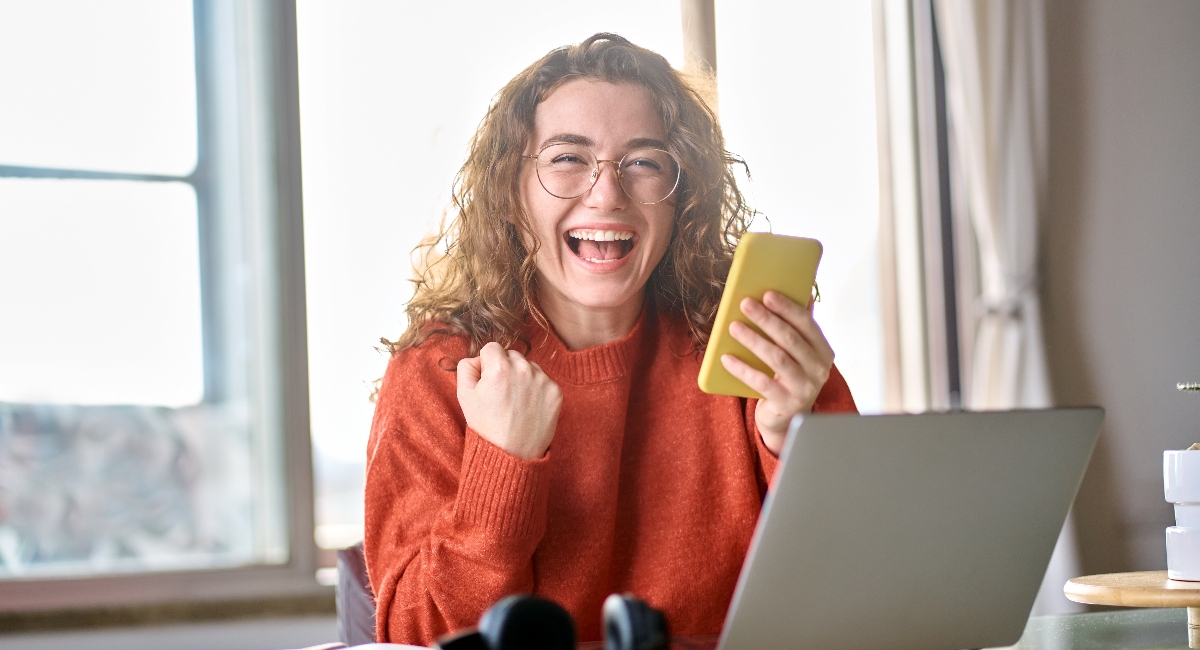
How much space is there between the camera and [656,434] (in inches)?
56.5

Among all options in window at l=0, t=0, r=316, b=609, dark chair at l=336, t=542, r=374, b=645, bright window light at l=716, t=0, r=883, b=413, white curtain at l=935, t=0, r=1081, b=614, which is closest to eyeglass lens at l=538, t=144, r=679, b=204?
dark chair at l=336, t=542, r=374, b=645

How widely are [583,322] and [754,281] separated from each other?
1.65 feet

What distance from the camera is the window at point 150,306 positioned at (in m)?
2.54

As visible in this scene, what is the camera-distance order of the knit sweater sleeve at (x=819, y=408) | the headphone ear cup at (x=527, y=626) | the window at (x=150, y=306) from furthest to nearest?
1. the window at (x=150, y=306)
2. the knit sweater sleeve at (x=819, y=408)
3. the headphone ear cup at (x=527, y=626)

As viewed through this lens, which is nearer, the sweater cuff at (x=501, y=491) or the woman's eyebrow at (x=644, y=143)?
the sweater cuff at (x=501, y=491)

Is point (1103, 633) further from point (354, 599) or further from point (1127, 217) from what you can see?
point (1127, 217)

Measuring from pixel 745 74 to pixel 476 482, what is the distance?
91.4 inches

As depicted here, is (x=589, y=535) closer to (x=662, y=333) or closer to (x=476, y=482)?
(x=476, y=482)

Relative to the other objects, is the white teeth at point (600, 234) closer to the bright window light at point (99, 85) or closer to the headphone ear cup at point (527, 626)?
the headphone ear cup at point (527, 626)

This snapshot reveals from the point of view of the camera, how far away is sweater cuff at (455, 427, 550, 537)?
1157 millimetres

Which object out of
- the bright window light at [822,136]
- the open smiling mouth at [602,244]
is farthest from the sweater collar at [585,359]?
the bright window light at [822,136]

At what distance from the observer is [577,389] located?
4.64 feet

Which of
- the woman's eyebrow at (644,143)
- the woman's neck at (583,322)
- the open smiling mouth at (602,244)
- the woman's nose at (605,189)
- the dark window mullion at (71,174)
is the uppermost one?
the dark window mullion at (71,174)

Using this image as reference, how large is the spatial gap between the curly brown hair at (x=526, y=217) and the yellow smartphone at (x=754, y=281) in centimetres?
41
